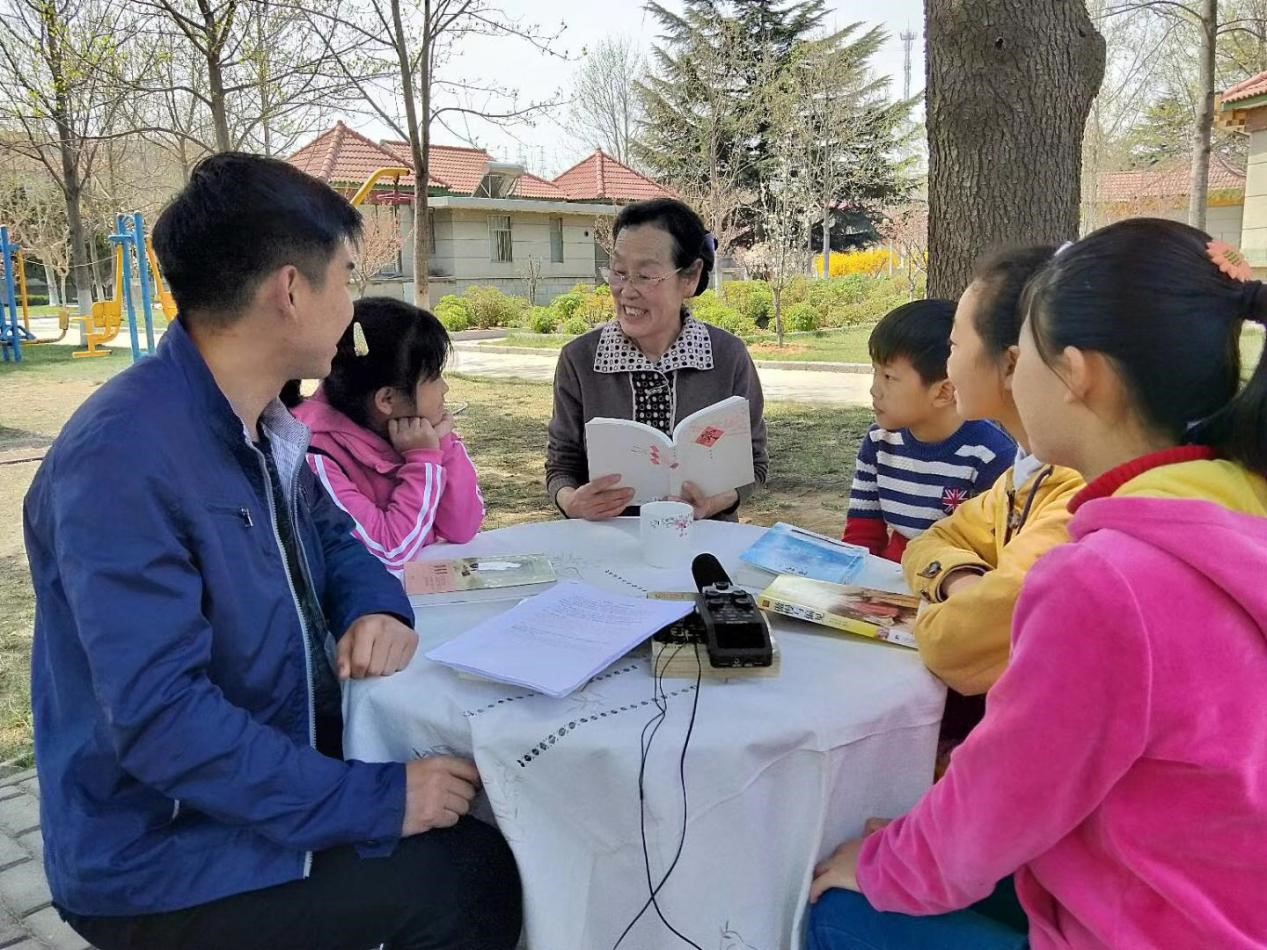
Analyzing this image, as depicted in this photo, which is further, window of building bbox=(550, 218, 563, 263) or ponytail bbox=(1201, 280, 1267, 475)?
window of building bbox=(550, 218, 563, 263)

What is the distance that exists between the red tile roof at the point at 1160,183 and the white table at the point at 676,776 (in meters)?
25.7

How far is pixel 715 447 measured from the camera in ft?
7.88

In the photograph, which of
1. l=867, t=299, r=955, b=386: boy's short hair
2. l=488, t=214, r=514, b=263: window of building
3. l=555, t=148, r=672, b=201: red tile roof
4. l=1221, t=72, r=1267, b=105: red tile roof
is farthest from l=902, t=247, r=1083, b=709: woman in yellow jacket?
l=555, t=148, r=672, b=201: red tile roof

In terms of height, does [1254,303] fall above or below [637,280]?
below

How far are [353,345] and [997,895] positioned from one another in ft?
5.90

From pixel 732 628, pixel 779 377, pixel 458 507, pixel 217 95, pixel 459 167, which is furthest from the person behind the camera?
pixel 459 167

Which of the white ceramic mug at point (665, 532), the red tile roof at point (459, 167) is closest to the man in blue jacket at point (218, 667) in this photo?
the white ceramic mug at point (665, 532)

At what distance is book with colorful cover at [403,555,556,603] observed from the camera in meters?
1.84

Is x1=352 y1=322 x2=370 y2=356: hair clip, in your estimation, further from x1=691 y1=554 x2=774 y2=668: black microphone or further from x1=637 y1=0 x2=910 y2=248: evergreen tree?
x1=637 y1=0 x2=910 y2=248: evergreen tree

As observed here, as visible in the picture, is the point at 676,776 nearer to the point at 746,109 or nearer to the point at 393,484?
the point at 393,484

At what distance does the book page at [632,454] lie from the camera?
2.33 m

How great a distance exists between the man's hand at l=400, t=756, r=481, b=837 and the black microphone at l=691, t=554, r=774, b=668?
40 cm

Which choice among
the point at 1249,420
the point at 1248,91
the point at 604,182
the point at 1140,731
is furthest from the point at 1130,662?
the point at 604,182

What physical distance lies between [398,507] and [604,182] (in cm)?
2570
